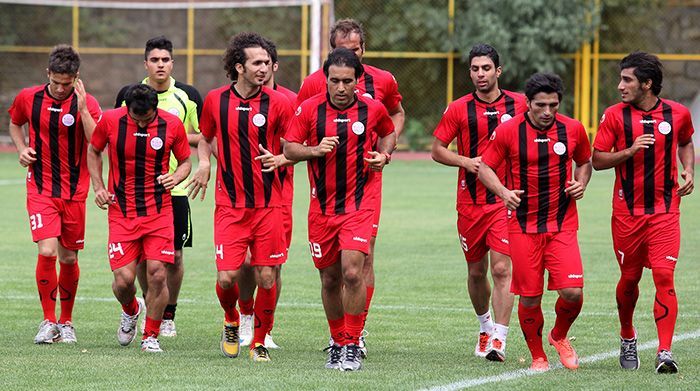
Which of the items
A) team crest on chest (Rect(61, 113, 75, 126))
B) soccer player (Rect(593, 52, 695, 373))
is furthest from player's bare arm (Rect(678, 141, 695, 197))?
team crest on chest (Rect(61, 113, 75, 126))

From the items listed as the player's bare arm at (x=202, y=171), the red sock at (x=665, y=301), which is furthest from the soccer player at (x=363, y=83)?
the red sock at (x=665, y=301)

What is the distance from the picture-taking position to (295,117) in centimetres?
884

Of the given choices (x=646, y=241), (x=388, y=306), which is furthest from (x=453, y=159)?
(x=388, y=306)

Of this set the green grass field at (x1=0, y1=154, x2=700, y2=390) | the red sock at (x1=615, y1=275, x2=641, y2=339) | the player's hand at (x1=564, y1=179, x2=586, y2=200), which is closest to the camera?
the green grass field at (x1=0, y1=154, x2=700, y2=390)

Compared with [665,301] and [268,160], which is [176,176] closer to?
[268,160]

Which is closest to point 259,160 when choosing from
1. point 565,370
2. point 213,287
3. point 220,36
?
point 565,370

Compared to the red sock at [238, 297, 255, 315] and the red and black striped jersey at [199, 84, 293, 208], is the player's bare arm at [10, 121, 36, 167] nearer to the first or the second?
the red and black striped jersey at [199, 84, 293, 208]

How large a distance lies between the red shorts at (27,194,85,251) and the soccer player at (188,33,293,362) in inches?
50.2

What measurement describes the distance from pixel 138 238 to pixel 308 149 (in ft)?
5.00

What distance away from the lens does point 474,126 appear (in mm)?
9586

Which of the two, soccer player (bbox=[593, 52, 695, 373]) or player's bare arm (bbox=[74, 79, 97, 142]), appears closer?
soccer player (bbox=[593, 52, 695, 373])

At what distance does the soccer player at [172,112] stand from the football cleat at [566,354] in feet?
9.97

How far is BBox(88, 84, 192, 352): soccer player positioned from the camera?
9289 mm

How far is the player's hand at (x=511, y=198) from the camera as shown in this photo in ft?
27.1
